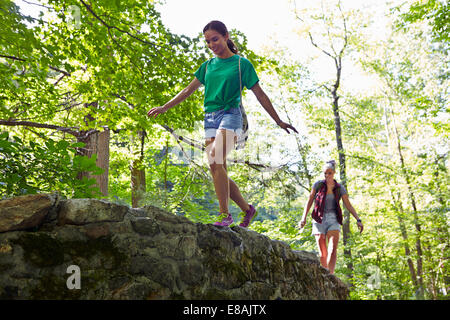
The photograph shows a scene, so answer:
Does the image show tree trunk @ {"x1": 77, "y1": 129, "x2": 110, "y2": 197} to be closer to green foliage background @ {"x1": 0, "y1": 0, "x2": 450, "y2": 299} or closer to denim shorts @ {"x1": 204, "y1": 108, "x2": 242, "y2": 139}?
green foliage background @ {"x1": 0, "y1": 0, "x2": 450, "y2": 299}

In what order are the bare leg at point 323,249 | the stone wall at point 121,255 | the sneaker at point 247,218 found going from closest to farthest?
the stone wall at point 121,255 → the sneaker at point 247,218 → the bare leg at point 323,249

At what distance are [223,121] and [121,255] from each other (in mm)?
1506

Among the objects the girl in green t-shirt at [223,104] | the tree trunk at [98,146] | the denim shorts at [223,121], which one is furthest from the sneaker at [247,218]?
the tree trunk at [98,146]

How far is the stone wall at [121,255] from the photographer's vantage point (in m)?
2.20

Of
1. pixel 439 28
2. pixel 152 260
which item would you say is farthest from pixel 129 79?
pixel 439 28

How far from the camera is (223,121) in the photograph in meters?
3.28

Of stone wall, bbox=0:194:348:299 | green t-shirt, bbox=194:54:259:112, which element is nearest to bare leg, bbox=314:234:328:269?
stone wall, bbox=0:194:348:299

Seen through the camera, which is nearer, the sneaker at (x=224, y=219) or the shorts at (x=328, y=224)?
the sneaker at (x=224, y=219)

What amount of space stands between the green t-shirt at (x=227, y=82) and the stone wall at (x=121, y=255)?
3.84 feet

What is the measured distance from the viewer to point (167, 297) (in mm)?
2465

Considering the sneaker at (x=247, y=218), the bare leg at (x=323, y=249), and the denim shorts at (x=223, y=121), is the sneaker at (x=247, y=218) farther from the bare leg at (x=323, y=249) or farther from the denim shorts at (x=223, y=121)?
the bare leg at (x=323, y=249)

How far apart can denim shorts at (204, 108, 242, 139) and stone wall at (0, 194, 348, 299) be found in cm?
93

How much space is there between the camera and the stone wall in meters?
2.20
